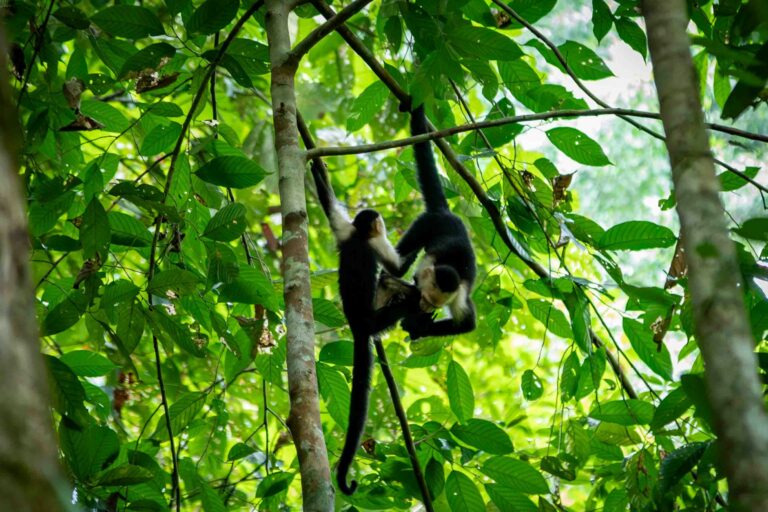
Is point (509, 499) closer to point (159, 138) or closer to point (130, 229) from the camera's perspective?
point (130, 229)

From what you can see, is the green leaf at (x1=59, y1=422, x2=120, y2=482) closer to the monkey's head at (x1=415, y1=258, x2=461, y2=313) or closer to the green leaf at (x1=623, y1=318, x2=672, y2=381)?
the green leaf at (x1=623, y1=318, x2=672, y2=381)

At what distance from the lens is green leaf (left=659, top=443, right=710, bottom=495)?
220 centimetres

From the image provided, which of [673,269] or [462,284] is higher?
[462,284]

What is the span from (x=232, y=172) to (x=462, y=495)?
149 centimetres

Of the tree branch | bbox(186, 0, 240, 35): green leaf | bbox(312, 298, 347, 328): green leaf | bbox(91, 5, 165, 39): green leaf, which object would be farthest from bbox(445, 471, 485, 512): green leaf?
bbox(91, 5, 165, 39): green leaf

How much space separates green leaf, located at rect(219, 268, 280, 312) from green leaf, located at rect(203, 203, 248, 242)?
6.7 inches

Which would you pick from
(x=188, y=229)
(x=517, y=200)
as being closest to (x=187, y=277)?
(x=188, y=229)

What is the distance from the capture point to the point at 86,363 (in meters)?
2.76

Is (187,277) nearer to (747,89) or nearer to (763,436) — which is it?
(747,89)

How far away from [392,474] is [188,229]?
131cm

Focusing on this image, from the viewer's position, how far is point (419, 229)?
461cm

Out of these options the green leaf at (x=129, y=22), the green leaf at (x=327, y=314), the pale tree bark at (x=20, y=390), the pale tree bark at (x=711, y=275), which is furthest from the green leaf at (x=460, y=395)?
the pale tree bark at (x=20, y=390)

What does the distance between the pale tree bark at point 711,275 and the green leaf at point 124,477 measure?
1.70 meters

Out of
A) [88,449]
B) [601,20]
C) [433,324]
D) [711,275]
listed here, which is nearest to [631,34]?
[601,20]
